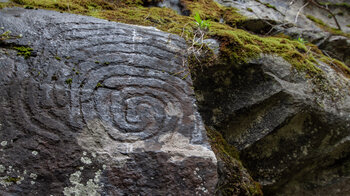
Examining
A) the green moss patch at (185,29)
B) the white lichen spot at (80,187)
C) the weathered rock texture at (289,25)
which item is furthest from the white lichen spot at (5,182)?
the weathered rock texture at (289,25)

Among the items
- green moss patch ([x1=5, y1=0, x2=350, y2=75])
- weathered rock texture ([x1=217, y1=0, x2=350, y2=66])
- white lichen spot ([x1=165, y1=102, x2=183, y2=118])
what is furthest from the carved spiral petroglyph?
weathered rock texture ([x1=217, y1=0, x2=350, y2=66])

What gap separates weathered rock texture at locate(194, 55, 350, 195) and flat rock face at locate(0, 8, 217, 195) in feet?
2.06

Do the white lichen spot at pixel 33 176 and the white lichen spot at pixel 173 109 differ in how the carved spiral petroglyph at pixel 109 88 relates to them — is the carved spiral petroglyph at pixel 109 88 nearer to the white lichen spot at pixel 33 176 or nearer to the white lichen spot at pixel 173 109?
the white lichen spot at pixel 173 109

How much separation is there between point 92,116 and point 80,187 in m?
0.46

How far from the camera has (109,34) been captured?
217 centimetres

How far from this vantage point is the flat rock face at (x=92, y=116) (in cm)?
149

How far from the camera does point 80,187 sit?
4.85ft

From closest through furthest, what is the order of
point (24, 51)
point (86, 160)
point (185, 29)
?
point (86, 160) → point (24, 51) → point (185, 29)

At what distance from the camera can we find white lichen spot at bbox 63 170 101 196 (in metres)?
1.46

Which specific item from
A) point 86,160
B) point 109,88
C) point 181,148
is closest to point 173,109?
point 181,148

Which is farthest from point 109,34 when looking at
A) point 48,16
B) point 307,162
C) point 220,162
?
point 307,162

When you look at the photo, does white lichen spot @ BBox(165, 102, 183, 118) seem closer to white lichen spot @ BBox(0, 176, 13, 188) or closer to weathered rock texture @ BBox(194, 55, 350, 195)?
weathered rock texture @ BBox(194, 55, 350, 195)

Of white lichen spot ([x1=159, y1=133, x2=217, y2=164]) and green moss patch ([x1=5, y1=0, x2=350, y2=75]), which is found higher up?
green moss patch ([x1=5, y1=0, x2=350, y2=75])

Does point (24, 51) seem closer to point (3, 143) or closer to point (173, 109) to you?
point (3, 143)
